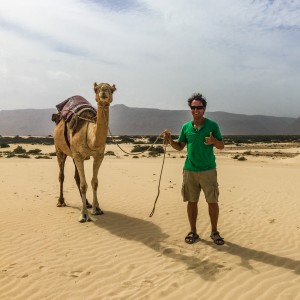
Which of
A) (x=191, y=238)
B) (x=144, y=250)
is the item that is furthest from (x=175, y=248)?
(x=144, y=250)

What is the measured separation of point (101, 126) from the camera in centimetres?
759

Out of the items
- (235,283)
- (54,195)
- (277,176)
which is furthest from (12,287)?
(277,176)

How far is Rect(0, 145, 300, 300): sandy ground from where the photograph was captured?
4.90 m

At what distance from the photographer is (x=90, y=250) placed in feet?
21.0

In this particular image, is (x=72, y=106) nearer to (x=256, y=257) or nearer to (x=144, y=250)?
(x=144, y=250)

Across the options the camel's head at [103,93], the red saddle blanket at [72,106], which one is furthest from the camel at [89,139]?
the red saddle blanket at [72,106]

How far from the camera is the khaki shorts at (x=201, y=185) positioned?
623 cm

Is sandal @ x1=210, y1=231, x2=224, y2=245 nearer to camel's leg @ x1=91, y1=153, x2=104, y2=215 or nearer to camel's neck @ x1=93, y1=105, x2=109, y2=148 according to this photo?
camel's neck @ x1=93, y1=105, x2=109, y2=148

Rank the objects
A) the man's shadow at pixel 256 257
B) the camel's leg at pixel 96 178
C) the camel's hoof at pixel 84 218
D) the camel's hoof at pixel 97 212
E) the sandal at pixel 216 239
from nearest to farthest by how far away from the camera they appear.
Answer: the man's shadow at pixel 256 257 < the sandal at pixel 216 239 < the camel's hoof at pixel 84 218 < the camel's leg at pixel 96 178 < the camel's hoof at pixel 97 212

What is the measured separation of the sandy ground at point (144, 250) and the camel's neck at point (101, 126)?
1.72 meters

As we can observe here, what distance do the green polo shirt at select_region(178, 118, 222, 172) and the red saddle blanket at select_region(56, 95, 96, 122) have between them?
347cm

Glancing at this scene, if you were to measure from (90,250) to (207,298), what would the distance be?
2425mm

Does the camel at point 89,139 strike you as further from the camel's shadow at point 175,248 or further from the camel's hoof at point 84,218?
the camel's shadow at point 175,248

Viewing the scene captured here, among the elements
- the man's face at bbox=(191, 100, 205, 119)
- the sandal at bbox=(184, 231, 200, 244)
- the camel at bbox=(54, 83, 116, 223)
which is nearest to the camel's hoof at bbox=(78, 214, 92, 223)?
the camel at bbox=(54, 83, 116, 223)
